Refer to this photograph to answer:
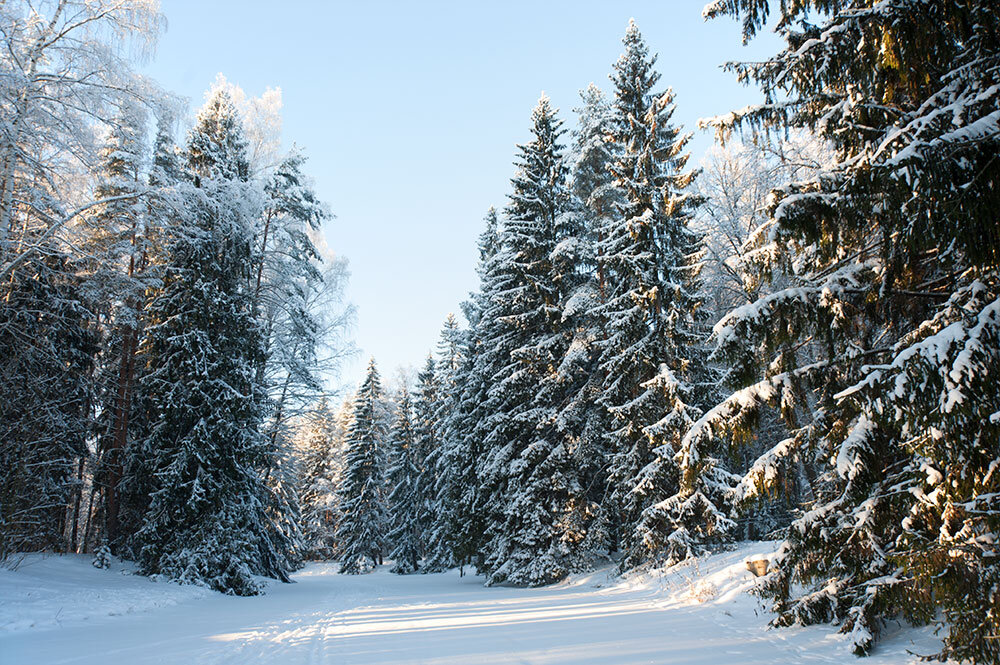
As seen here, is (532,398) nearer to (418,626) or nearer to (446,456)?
(446,456)

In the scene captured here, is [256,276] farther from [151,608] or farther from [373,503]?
[373,503]

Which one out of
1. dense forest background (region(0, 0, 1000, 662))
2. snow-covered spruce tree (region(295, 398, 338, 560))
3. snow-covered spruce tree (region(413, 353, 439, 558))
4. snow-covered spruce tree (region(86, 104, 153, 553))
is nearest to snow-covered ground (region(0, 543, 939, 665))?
dense forest background (region(0, 0, 1000, 662))

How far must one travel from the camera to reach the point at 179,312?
16.8 m

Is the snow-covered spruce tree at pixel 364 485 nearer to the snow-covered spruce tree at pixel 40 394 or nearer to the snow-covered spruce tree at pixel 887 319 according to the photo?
the snow-covered spruce tree at pixel 40 394

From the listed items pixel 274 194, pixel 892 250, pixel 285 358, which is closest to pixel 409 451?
pixel 285 358

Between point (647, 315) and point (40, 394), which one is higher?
point (647, 315)

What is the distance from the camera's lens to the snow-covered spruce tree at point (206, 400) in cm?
1541

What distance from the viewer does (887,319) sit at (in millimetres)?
6297

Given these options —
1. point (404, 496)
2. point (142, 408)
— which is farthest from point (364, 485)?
point (142, 408)

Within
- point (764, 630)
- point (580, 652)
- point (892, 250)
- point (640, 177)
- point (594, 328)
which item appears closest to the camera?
point (892, 250)

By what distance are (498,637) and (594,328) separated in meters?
11.9

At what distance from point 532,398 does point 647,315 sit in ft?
18.1

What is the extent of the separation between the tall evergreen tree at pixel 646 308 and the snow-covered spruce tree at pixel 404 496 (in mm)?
19905

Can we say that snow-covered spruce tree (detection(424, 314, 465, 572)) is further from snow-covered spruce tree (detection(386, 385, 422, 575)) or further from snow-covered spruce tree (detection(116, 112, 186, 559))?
snow-covered spruce tree (detection(116, 112, 186, 559))
